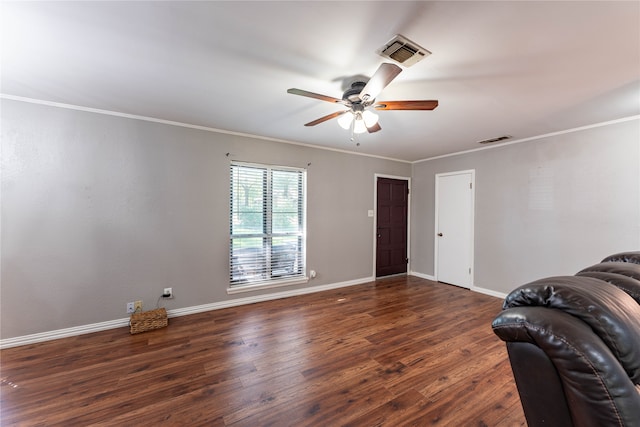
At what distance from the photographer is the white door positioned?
4446 mm

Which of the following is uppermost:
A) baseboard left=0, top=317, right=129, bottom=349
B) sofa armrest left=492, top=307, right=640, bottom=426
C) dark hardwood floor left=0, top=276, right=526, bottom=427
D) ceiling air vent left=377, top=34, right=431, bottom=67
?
ceiling air vent left=377, top=34, right=431, bottom=67

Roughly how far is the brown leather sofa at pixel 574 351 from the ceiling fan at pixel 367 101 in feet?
4.62

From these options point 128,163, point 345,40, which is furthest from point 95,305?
point 345,40

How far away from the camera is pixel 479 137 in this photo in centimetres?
370

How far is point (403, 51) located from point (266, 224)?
2.81 meters

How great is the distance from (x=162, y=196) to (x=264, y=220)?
52.7 inches

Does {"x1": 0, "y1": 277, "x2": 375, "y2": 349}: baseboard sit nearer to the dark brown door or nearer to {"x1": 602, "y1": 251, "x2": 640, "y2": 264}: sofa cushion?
the dark brown door

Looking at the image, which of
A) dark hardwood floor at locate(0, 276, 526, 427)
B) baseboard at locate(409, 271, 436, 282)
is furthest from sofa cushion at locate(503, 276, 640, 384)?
baseboard at locate(409, 271, 436, 282)

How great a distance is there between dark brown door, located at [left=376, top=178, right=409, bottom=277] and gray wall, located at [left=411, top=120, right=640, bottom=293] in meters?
1.04

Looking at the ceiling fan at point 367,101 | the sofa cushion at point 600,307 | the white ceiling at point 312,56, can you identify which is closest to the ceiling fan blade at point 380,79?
the ceiling fan at point 367,101

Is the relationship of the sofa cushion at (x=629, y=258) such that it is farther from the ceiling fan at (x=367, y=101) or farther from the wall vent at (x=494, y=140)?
the wall vent at (x=494, y=140)

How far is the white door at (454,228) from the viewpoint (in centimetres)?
445

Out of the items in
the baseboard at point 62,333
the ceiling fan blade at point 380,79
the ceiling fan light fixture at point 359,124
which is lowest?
the baseboard at point 62,333

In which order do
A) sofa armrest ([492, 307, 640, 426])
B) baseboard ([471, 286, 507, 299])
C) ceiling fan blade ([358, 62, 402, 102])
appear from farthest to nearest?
baseboard ([471, 286, 507, 299]) → ceiling fan blade ([358, 62, 402, 102]) → sofa armrest ([492, 307, 640, 426])
